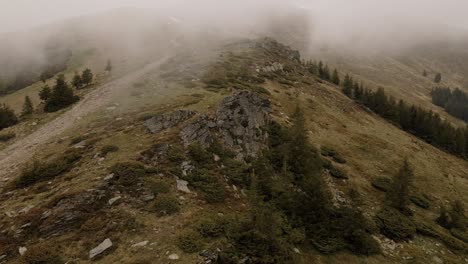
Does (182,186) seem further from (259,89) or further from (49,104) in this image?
(259,89)

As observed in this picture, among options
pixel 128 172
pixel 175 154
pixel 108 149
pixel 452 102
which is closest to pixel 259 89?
pixel 175 154

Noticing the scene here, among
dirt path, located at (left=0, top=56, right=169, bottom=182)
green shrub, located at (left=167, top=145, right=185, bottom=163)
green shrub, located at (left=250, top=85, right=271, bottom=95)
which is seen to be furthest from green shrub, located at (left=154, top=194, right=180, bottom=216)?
green shrub, located at (left=250, top=85, right=271, bottom=95)

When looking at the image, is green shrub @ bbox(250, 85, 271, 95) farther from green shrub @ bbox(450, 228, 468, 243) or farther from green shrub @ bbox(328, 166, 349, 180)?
green shrub @ bbox(450, 228, 468, 243)

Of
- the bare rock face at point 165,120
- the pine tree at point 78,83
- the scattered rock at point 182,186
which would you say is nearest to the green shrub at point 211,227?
the scattered rock at point 182,186

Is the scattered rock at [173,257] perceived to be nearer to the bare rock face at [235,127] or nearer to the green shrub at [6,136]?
the bare rock face at [235,127]

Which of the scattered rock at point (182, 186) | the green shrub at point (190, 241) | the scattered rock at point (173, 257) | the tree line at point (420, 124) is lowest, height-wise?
the tree line at point (420, 124)

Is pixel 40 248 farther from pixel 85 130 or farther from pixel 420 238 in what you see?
pixel 420 238
